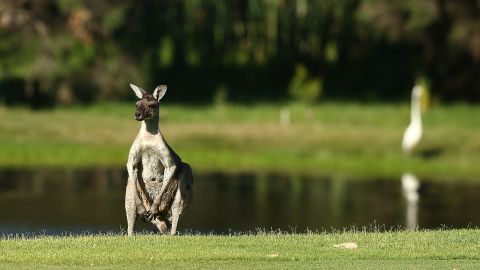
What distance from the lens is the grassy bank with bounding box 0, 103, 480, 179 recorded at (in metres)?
39.2

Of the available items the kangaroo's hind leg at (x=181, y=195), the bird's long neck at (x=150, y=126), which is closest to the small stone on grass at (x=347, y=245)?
the kangaroo's hind leg at (x=181, y=195)

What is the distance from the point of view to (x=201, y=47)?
51.6 metres

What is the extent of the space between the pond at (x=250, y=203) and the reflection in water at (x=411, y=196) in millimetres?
24

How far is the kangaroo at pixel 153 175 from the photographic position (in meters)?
17.4

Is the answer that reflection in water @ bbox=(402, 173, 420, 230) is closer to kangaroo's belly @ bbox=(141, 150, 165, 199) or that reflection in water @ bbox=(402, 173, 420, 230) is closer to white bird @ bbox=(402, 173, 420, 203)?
white bird @ bbox=(402, 173, 420, 203)

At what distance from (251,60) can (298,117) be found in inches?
304

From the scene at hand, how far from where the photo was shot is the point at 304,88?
46281 millimetres

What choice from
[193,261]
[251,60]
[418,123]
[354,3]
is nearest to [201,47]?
[251,60]

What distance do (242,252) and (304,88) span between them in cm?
3006

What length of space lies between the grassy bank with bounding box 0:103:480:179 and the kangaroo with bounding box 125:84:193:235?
820 inches

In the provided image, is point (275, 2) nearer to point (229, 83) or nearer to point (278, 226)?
point (229, 83)

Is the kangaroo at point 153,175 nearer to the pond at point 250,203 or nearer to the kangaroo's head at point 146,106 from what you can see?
the kangaroo's head at point 146,106

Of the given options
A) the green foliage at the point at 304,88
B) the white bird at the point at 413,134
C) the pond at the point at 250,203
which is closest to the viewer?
the pond at the point at 250,203

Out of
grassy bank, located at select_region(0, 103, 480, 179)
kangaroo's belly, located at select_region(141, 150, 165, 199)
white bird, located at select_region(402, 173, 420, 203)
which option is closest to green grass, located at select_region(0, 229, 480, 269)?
kangaroo's belly, located at select_region(141, 150, 165, 199)
